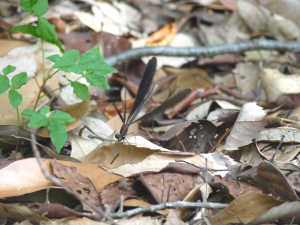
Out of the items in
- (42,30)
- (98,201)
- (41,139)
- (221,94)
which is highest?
(42,30)

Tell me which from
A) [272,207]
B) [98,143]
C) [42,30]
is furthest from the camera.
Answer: [98,143]

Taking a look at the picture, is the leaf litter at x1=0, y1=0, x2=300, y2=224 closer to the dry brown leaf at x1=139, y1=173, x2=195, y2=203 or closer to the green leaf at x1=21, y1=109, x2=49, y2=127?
the dry brown leaf at x1=139, y1=173, x2=195, y2=203

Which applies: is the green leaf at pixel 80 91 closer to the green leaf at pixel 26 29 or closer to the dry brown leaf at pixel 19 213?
the green leaf at pixel 26 29

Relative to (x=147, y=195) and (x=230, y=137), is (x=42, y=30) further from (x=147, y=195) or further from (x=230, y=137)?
(x=230, y=137)

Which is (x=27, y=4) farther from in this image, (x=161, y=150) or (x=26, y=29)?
(x=161, y=150)

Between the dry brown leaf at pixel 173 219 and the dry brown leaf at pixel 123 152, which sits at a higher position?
the dry brown leaf at pixel 173 219

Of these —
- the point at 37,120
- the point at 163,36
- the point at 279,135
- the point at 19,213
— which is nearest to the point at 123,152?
the point at 37,120

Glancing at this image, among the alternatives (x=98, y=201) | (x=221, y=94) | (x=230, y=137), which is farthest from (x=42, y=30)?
(x=221, y=94)

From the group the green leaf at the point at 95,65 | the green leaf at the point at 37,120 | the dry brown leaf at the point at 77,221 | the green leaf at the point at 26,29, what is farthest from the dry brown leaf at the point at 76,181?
the green leaf at the point at 26,29
